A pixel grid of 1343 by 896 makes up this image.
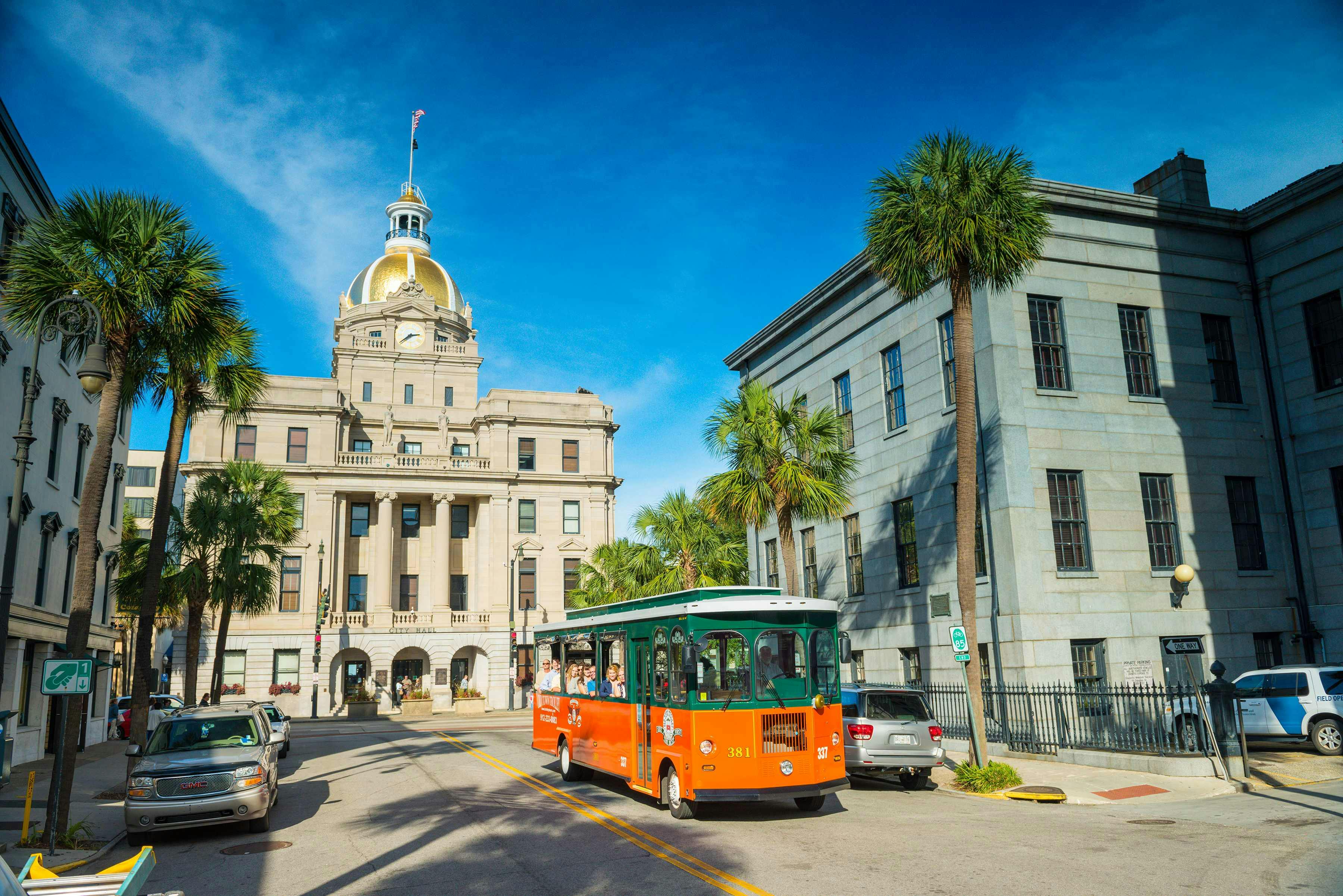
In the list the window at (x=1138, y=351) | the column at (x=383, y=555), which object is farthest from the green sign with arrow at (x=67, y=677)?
the column at (x=383, y=555)

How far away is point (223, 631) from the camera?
34156 millimetres

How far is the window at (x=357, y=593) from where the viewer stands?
58.3 metres

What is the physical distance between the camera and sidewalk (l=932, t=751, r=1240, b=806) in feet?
50.6

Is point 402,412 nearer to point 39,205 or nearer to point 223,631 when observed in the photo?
point 223,631

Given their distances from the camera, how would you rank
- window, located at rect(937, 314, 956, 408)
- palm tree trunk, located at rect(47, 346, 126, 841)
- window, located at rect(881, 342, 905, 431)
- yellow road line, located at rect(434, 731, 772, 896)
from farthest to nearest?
window, located at rect(881, 342, 905, 431), window, located at rect(937, 314, 956, 408), palm tree trunk, located at rect(47, 346, 126, 841), yellow road line, located at rect(434, 731, 772, 896)

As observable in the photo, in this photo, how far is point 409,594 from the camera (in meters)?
60.0

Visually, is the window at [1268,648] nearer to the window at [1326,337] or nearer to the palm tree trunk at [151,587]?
the window at [1326,337]

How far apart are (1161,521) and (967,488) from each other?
9.74m

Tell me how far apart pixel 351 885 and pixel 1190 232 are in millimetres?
26244

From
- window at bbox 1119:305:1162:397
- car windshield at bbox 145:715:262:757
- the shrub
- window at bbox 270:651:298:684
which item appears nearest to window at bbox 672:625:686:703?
the shrub

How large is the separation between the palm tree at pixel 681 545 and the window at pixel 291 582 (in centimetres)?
2506

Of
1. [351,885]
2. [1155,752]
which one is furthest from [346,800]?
[1155,752]

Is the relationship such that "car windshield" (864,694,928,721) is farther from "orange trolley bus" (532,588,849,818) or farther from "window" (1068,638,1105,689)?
"window" (1068,638,1105,689)

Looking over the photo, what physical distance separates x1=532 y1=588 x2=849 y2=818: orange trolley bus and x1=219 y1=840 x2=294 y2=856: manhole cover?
5.11 metres
